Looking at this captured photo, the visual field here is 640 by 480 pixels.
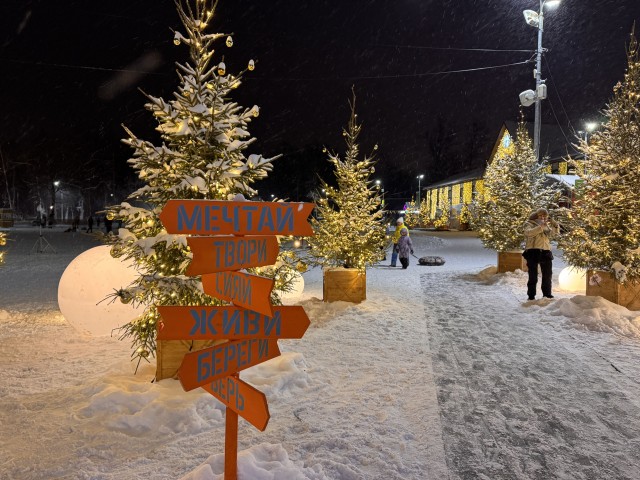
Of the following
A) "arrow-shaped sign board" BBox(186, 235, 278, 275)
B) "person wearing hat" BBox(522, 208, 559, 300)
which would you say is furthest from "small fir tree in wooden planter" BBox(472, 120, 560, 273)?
"arrow-shaped sign board" BBox(186, 235, 278, 275)

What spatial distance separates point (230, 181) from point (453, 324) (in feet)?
16.5

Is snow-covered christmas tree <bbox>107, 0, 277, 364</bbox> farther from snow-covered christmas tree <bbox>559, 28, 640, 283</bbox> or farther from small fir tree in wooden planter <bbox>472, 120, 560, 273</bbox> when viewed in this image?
small fir tree in wooden planter <bbox>472, 120, 560, 273</bbox>

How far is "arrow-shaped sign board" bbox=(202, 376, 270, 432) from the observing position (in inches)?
109

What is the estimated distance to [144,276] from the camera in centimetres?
527

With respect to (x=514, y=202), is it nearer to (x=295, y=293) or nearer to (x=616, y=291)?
(x=616, y=291)

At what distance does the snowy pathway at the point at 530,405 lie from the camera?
388cm

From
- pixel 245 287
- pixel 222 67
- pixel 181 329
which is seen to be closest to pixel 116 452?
pixel 181 329

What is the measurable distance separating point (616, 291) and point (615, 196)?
1.92 metres

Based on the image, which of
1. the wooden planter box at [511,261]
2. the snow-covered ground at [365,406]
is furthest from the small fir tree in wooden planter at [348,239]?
the wooden planter box at [511,261]

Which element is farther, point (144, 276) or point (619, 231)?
point (619, 231)

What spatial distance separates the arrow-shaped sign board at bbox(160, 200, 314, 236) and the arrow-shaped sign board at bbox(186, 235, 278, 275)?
9cm

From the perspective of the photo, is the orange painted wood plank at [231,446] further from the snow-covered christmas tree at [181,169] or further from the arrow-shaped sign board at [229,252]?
the snow-covered christmas tree at [181,169]

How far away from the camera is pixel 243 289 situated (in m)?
2.89

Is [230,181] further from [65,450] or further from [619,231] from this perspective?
[619,231]
